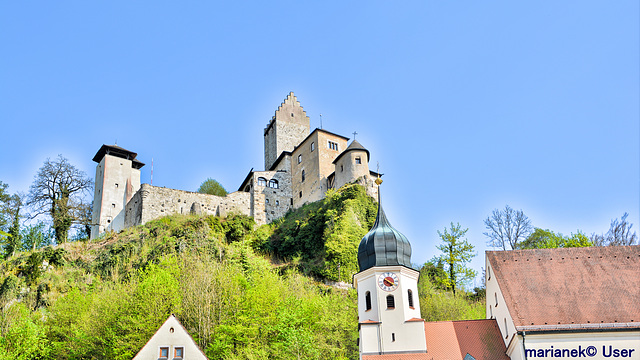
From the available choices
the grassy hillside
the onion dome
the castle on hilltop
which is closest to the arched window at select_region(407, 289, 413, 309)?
the onion dome

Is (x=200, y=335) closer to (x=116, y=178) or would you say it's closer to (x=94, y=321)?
(x=94, y=321)

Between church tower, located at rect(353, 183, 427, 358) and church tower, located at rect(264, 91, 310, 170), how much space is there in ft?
142

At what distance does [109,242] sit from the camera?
55125 millimetres

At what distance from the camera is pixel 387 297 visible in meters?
28.7

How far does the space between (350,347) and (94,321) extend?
13.7 metres

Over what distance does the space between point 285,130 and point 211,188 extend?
13685 millimetres

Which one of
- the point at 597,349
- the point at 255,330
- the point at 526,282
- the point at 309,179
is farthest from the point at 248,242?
the point at 597,349

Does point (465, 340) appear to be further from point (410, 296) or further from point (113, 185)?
point (113, 185)

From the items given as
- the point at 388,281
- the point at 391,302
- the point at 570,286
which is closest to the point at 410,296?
the point at 391,302

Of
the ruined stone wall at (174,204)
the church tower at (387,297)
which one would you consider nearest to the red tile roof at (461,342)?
the church tower at (387,297)

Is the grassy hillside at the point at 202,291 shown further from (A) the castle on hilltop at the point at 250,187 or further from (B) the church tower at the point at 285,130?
(B) the church tower at the point at 285,130

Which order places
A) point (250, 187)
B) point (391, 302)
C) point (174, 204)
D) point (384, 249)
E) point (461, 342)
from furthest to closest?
point (250, 187) → point (174, 204) → point (384, 249) → point (391, 302) → point (461, 342)

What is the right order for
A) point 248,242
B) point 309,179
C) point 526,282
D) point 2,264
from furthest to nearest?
point 309,179 < point 248,242 < point 2,264 < point 526,282

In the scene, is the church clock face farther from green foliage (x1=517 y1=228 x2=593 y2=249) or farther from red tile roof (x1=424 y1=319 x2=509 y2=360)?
green foliage (x1=517 y1=228 x2=593 y2=249)
